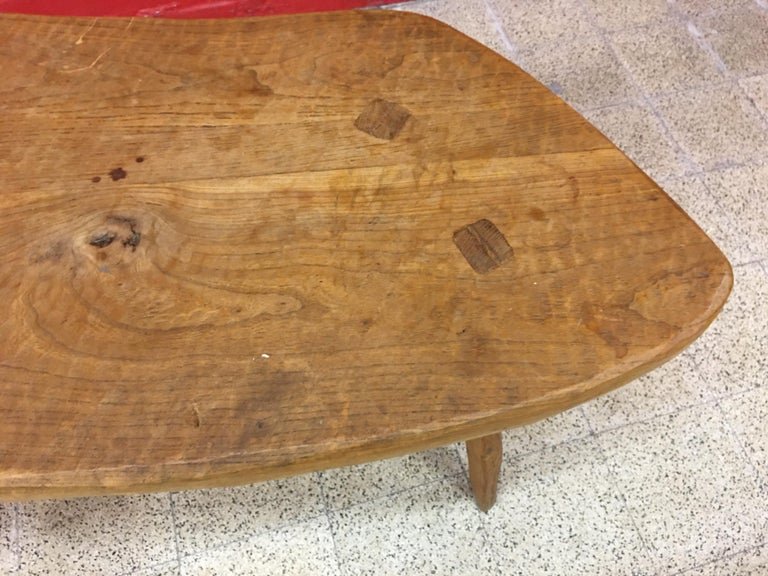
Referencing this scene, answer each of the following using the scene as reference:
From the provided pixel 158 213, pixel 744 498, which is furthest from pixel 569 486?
pixel 158 213

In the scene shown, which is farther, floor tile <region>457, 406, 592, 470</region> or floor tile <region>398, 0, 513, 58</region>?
floor tile <region>398, 0, 513, 58</region>

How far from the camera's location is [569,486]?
3.71 ft

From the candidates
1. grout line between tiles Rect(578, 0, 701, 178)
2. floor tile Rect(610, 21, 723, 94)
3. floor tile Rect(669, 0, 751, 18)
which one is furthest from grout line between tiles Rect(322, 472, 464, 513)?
floor tile Rect(669, 0, 751, 18)

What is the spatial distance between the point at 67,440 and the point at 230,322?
0.60 ft

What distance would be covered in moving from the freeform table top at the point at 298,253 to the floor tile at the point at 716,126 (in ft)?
2.48

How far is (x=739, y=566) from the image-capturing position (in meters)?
1.06

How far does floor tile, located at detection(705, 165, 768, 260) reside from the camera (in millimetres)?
1376

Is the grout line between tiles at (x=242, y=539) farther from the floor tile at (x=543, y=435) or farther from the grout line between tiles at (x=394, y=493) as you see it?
the floor tile at (x=543, y=435)

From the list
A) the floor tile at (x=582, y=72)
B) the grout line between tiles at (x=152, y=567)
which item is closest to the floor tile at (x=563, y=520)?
the grout line between tiles at (x=152, y=567)

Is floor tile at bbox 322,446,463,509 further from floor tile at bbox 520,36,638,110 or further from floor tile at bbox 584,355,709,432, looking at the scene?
floor tile at bbox 520,36,638,110

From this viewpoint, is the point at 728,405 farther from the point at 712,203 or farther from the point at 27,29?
the point at 27,29

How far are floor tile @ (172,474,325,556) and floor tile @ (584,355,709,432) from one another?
1.58 feet

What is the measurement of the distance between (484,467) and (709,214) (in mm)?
758

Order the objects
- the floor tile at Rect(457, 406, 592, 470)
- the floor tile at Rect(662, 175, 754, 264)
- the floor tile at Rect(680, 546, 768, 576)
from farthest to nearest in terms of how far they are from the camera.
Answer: the floor tile at Rect(662, 175, 754, 264) < the floor tile at Rect(457, 406, 592, 470) < the floor tile at Rect(680, 546, 768, 576)
